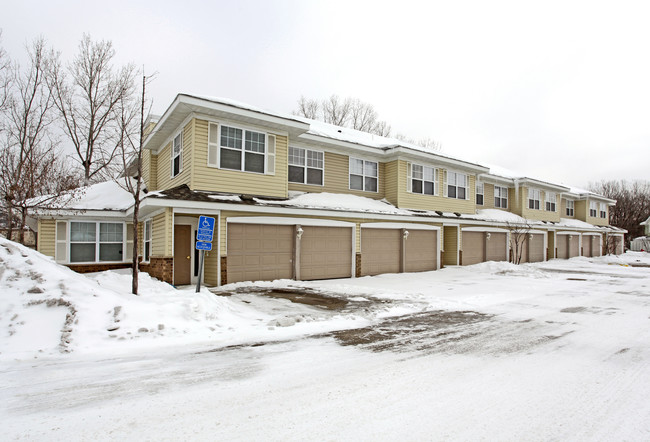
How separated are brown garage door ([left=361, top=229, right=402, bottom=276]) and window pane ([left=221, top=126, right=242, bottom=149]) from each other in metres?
6.54

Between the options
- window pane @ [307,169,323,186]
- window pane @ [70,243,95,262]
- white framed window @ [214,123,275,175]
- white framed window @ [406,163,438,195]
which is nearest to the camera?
white framed window @ [214,123,275,175]

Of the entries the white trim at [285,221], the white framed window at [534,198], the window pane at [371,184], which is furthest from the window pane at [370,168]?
the white framed window at [534,198]

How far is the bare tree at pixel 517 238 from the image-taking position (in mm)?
25766

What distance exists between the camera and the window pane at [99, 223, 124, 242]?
51.6 ft

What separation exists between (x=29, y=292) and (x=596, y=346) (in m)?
9.70

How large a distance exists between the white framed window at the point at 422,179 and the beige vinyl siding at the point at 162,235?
39.2 feet

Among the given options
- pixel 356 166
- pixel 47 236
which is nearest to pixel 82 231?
pixel 47 236

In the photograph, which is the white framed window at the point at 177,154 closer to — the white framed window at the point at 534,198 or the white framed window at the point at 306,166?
the white framed window at the point at 306,166

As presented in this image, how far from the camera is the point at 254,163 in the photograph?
1437 centimetres

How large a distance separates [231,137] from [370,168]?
314 inches

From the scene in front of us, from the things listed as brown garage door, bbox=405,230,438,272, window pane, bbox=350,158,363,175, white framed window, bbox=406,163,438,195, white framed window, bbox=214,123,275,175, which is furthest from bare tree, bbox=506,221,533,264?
white framed window, bbox=214,123,275,175

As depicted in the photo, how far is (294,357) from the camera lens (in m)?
5.60

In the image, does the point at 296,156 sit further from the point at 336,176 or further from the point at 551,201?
the point at 551,201

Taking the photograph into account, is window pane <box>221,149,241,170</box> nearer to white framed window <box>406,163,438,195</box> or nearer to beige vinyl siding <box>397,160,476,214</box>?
beige vinyl siding <box>397,160,476,214</box>
